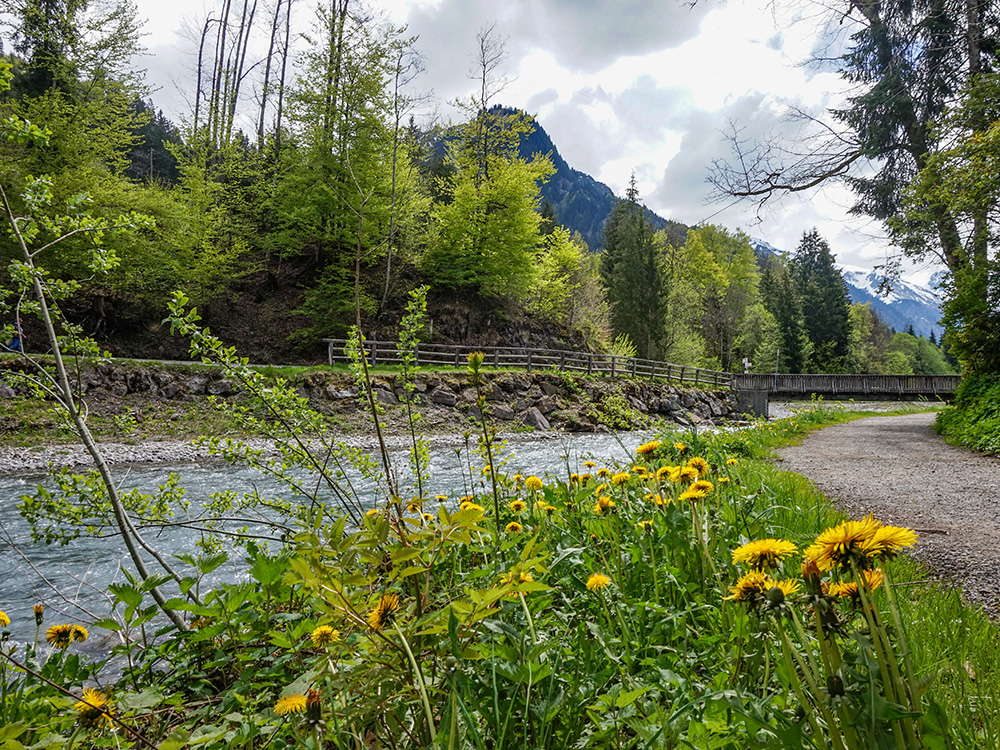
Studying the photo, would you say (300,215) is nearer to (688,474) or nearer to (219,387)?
(219,387)

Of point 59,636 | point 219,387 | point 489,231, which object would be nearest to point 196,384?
point 219,387

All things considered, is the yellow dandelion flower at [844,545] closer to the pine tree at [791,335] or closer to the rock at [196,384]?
the rock at [196,384]

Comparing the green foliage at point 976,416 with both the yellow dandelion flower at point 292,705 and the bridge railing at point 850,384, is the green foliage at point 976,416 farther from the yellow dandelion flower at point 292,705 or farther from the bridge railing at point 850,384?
the bridge railing at point 850,384

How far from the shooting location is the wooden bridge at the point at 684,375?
63.2 feet

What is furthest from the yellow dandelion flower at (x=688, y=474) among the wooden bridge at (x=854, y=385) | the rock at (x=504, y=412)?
the wooden bridge at (x=854, y=385)

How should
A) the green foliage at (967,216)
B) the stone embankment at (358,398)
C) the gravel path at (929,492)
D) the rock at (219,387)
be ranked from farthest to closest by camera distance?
the rock at (219,387) < the stone embankment at (358,398) < the green foliage at (967,216) < the gravel path at (929,492)

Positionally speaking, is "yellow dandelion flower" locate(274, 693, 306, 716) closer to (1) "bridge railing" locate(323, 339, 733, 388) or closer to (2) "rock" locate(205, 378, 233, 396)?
(2) "rock" locate(205, 378, 233, 396)

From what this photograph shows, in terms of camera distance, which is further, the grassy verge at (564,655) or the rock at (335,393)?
the rock at (335,393)

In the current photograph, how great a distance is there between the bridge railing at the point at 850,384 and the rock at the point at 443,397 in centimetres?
1842

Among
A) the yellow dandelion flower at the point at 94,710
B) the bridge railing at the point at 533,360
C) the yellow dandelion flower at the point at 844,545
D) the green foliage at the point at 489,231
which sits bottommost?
the yellow dandelion flower at the point at 94,710

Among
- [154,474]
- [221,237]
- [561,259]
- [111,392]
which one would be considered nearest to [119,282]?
[221,237]

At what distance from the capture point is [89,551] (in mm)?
4316

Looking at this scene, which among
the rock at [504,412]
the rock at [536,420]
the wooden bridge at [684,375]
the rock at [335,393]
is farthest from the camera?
the wooden bridge at [684,375]

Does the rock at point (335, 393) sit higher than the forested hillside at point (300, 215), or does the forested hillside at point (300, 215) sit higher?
the forested hillside at point (300, 215)
